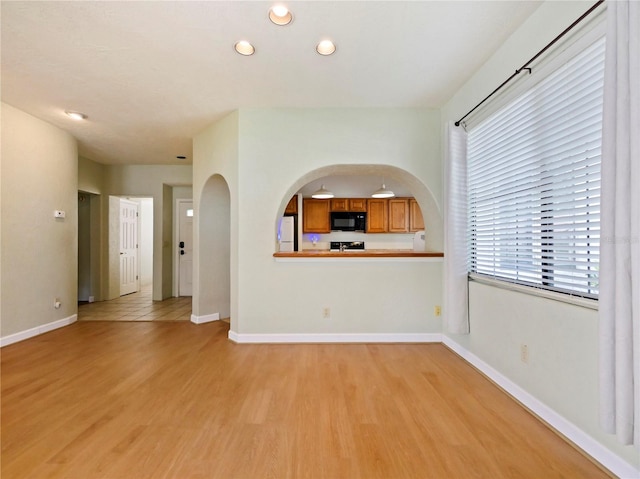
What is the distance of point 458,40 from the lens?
2154mm

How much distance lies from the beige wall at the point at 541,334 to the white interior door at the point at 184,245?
5.31 m

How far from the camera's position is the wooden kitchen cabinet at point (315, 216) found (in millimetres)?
6910

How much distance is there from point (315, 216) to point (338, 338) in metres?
4.06

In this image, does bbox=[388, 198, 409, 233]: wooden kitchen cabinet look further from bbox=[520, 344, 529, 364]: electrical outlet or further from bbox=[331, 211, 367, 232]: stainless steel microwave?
bbox=[520, 344, 529, 364]: electrical outlet

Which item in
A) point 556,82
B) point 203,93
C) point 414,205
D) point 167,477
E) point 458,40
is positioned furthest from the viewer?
point 414,205

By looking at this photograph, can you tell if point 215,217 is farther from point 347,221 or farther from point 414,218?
point 414,218

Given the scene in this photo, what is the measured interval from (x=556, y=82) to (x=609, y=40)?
51cm

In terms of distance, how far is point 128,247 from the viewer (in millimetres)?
6297

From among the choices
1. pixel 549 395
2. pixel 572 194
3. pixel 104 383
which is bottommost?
pixel 104 383

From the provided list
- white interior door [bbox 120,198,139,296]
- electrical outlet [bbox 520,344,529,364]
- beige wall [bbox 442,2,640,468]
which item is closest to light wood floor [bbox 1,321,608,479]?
beige wall [bbox 442,2,640,468]

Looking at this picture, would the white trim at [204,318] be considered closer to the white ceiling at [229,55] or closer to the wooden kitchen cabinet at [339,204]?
the white ceiling at [229,55]

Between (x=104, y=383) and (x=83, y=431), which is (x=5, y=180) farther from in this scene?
(x=83, y=431)

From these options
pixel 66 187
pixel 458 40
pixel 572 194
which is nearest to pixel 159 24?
pixel 458 40

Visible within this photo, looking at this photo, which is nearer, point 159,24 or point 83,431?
point 83,431
